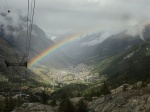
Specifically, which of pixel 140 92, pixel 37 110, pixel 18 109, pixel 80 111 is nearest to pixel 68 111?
pixel 80 111

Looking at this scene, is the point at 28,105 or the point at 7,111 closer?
the point at 28,105

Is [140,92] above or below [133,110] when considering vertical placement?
above

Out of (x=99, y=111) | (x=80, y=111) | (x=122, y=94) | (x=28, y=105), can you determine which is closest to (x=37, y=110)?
(x=28, y=105)

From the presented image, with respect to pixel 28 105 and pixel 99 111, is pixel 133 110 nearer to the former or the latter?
pixel 99 111

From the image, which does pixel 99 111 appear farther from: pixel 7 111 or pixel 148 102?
pixel 7 111

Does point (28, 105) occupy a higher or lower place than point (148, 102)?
higher

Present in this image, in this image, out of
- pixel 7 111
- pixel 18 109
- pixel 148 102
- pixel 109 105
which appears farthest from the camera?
pixel 7 111

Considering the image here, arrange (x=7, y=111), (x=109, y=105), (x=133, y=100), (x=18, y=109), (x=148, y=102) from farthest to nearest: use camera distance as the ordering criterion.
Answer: (x=7, y=111)
(x=18, y=109)
(x=109, y=105)
(x=133, y=100)
(x=148, y=102)

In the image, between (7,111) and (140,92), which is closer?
(140,92)

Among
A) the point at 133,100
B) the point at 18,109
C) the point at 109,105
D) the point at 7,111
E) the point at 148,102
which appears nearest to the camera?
the point at 148,102
